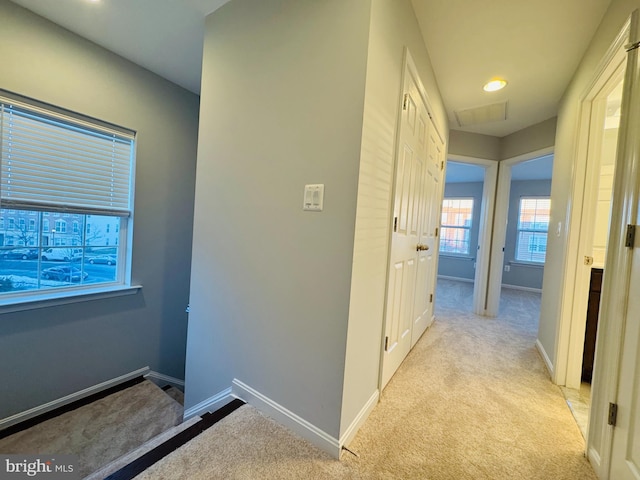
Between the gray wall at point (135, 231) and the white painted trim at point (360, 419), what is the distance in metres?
2.20

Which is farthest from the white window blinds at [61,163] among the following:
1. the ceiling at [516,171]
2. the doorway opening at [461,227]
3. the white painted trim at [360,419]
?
the doorway opening at [461,227]

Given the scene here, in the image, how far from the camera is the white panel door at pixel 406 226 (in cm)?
157

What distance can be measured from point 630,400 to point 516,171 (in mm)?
5252

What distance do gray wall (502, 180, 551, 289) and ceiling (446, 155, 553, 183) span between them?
0.17 meters

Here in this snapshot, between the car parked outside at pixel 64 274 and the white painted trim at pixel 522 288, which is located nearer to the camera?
the car parked outside at pixel 64 274

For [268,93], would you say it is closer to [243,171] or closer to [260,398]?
[243,171]

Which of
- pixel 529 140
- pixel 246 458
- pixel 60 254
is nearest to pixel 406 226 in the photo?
pixel 246 458

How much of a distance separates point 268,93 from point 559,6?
1755 millimetres

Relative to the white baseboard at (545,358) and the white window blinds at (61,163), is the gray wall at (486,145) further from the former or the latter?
the white window blinds at (61,163)

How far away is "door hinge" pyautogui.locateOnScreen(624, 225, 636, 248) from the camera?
1.05 meters

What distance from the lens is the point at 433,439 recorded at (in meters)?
1.32

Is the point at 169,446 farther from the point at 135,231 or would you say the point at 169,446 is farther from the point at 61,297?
the point at 135,231

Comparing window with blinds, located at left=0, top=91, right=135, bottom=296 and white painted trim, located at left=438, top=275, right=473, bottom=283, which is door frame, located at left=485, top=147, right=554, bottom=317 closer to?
white painted trim, located at left=438, top=275, right=473, bottom=283

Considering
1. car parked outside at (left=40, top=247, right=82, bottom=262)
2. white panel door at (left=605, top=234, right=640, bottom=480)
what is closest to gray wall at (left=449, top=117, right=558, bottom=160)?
white panel door at (left=605, top=234, right=640, bottom=480)
